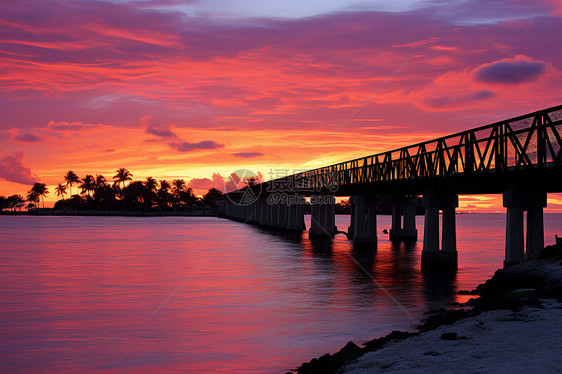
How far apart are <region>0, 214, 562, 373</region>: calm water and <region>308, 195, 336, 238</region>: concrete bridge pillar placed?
97.5ft

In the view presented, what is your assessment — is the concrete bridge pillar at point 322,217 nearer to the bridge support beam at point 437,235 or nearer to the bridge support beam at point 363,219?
the bridge support beam at point 363,219

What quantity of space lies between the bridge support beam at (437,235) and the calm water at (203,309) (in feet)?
5.06

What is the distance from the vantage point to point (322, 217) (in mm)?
83875

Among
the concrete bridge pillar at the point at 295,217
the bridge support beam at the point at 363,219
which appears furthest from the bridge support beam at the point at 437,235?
the concrete bridge pillar at the point at 295,217

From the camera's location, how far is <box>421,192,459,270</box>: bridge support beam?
39906 mm

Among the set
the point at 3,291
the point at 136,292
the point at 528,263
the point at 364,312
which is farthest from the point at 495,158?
the point at 3,291

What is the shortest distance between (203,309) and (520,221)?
53.4ft

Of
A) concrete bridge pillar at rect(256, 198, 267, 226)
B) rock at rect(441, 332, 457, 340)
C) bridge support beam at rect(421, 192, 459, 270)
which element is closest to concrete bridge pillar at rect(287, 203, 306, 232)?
concrete bridge pillar at rect(256, 198, 267, 226)

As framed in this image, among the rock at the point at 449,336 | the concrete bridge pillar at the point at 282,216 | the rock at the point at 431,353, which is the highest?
the concrete bridge pillar at the point at 282,216

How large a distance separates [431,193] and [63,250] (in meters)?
42.4

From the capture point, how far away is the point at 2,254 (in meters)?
62.2

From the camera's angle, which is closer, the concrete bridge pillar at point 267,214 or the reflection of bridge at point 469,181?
the reflection of bridge at point 469,181

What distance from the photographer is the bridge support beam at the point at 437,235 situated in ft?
131

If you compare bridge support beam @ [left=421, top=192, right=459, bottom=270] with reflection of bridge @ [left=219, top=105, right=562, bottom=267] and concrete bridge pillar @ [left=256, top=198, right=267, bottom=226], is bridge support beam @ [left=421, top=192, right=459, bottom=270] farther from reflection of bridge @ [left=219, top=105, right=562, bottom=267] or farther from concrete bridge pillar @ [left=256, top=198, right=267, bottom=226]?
concrete bridge pillar @ [left=256, top=198, right=267, bottom=226]
